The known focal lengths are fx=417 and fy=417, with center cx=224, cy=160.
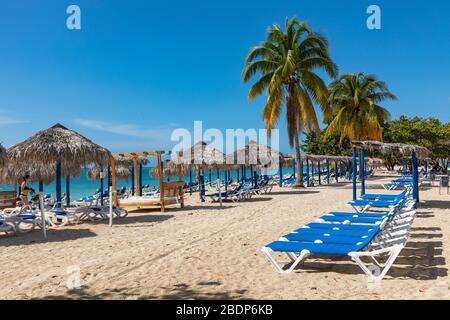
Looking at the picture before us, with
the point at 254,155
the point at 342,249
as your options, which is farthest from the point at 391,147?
the point at 254,155

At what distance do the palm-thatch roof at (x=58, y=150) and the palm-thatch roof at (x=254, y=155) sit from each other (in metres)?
10.6

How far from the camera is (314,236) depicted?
229 inches

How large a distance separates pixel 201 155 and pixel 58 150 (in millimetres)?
7478

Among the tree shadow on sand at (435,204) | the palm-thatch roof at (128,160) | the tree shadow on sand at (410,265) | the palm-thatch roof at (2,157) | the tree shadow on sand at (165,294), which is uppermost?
the palm-thatch roof at (128,160)

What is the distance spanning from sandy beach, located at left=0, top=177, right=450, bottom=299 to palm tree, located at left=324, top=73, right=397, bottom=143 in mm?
→ 21616

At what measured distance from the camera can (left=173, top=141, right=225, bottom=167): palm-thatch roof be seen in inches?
720

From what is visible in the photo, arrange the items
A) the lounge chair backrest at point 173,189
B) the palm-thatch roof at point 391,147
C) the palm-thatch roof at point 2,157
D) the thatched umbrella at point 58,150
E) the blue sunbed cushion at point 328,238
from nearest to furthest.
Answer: the blue sunbed cushion at point 328,238
the palm-thatch roof at point 2,157
the thatched umbrella at point 58,150
the palm-thatch roof at point 391,147
the lounge chair backrest at point 173,189

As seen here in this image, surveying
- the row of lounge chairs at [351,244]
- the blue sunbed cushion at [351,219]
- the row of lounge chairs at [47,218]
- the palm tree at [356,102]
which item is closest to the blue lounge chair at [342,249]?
the row of lounge chairs at [351,244]

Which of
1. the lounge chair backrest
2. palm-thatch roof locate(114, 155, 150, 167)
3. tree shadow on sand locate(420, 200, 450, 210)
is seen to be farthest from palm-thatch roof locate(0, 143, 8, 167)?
palm-thatch roof locate(114, 155, 150, 167)

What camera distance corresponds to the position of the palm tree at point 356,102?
30375mm

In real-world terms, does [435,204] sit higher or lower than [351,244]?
lower

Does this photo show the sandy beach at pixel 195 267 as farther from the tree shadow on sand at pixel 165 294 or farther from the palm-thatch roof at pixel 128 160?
the palm-thatch roof at pixel 128 160

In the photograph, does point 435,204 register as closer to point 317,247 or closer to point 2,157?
point 317,247

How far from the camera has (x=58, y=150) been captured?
1198cm
